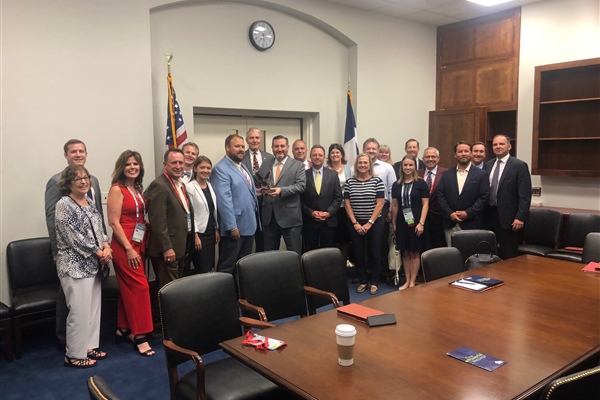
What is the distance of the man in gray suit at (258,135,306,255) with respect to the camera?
14.9 feet

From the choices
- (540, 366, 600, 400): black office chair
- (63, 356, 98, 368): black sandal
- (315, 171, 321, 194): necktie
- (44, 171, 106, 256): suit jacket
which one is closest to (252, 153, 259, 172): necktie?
(315, 171, 321, 194): necktie

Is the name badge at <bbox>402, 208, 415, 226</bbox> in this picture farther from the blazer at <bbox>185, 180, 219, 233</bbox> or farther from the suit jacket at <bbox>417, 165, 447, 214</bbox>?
the blazer at <bbox>185, 180, 219, 233</bbox>

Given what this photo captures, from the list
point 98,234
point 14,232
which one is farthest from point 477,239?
point 14,232

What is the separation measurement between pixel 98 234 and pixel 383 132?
4.47m

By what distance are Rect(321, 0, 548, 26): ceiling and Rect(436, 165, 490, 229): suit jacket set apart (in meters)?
2.56

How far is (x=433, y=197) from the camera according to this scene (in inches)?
197

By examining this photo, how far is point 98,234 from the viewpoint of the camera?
3.27 m

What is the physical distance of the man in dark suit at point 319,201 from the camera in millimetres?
4758

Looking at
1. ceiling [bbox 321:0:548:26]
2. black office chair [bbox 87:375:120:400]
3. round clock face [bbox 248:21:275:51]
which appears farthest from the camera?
ceiling [bbox 321:0:548:26]

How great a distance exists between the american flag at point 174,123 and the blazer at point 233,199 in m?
0.70

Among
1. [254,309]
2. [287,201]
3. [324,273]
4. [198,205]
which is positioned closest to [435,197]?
Result: [287,201]

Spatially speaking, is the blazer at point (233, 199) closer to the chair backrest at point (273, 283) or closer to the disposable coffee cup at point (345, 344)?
the chair backrest at point (273, 283)

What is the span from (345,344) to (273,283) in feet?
3.91

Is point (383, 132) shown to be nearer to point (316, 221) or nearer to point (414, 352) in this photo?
point (316, 221)
